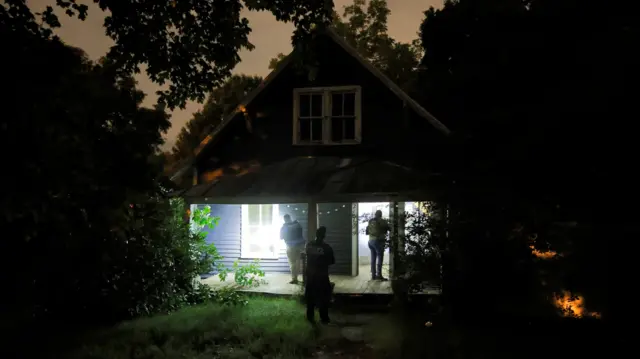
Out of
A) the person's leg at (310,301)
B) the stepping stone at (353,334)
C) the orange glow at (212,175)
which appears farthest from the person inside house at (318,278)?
the orange glow at (212,175)

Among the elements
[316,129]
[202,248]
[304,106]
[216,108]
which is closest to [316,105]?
[304,106]

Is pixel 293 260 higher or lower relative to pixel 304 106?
lower

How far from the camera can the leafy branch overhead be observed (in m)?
6.65

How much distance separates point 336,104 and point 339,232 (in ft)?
11.5

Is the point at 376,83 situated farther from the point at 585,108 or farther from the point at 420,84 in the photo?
the point at 585,108

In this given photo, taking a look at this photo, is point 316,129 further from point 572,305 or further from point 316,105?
point 572,305

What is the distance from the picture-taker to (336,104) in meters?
12.9

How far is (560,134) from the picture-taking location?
6.90 meters

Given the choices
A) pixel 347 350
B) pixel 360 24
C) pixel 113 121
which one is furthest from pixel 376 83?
pixel 360 24

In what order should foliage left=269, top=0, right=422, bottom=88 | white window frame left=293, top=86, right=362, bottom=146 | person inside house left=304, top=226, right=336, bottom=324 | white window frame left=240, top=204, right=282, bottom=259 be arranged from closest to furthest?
person inside house left=304, top=226, right=336, bottom=324, white window frame left=293, top=86, right=362, bottom=146, white window frame left=240, top=204, right=282, bottom=259, foliage left=269, top=0, right=422, bottom=88

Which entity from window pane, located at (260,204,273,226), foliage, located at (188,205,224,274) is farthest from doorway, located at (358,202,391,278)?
foliage, located at (188,205,224,274)

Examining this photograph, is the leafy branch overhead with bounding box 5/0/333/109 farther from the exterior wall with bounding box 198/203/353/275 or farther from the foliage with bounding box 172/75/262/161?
the foliage with bounding box 172/75/262/161

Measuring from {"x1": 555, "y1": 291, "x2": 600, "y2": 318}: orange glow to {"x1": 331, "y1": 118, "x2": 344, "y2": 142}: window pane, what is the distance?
693cm

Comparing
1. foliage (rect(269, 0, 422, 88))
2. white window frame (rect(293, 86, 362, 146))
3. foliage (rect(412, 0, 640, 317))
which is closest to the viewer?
foliage (rect(412, 0, 640, 317))
